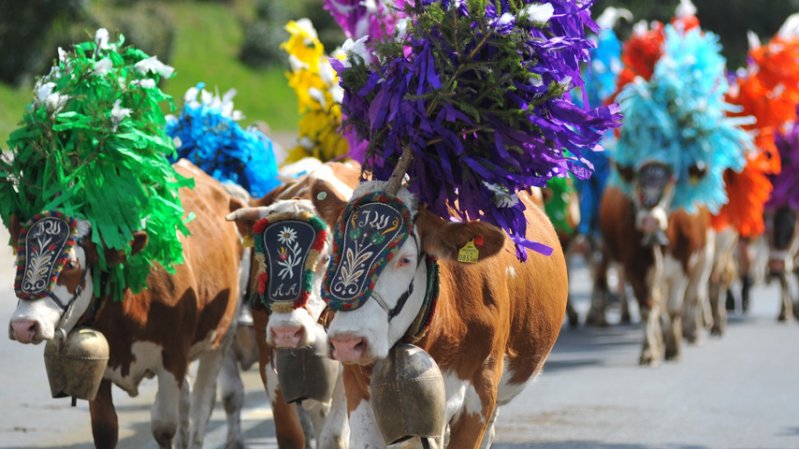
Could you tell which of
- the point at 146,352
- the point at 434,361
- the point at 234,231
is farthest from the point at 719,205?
the point at 434,361

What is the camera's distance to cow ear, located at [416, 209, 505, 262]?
17.1 ft

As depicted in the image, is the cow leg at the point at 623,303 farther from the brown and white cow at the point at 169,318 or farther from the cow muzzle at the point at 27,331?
the cow muzzle at the point at 27,331

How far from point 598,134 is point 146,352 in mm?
3078

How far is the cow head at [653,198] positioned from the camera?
12.4 meters

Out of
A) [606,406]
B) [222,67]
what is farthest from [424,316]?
[222,67]

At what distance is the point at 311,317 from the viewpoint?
6199 mm

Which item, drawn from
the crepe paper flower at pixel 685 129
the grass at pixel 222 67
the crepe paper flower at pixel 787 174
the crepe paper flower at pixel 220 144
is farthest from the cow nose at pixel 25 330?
the grass at pixel 222 67

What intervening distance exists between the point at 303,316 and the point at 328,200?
55 cm

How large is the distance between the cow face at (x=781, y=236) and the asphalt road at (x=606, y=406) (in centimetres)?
241

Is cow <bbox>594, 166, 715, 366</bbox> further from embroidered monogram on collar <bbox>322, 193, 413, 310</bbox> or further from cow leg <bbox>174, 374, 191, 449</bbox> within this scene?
embroidered monogram on collar <bbox>322, 193, 413, 310</bbox>

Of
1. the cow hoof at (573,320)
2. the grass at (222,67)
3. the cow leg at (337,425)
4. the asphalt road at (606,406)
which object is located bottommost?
the asphalt road at (606,406)

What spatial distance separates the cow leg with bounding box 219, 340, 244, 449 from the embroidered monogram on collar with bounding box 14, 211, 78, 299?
214 cm

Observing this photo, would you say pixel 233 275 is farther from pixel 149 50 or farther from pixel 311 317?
pixel 149 50

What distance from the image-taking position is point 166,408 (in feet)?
25.2
